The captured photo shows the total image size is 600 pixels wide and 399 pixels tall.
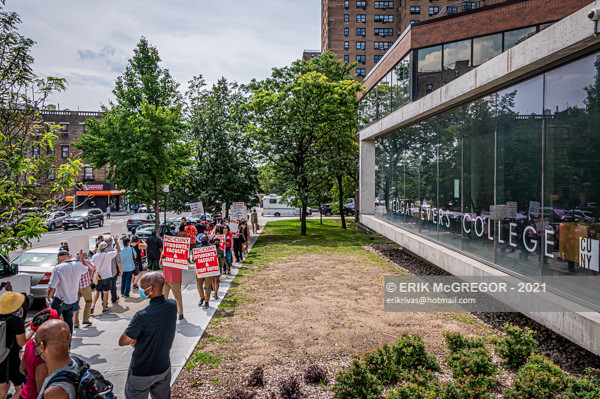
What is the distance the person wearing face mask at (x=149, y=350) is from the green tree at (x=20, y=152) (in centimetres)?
319

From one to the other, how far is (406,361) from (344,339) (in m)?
1.76

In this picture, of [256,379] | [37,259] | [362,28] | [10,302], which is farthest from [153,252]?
[362,28]

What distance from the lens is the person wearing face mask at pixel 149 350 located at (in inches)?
176

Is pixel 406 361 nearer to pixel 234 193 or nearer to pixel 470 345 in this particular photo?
pixel 470 345

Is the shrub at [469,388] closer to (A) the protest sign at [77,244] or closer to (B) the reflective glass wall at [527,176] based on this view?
(B) the reflective glass wall at [527,176]

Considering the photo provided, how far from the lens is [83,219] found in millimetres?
35938

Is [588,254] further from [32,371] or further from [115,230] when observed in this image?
[115,230]

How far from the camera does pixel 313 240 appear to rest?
25359mm

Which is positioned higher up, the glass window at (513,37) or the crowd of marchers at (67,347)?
the glass window at (513,37)

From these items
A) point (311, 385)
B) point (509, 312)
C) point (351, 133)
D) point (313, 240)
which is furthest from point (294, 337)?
point (351, 133)

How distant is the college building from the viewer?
648 centimetres

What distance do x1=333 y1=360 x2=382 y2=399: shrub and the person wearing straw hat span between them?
13.7 feet

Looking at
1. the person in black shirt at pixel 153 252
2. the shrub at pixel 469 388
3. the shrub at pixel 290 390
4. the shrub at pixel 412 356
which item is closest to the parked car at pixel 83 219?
the person in black shirt at pixel 153 252

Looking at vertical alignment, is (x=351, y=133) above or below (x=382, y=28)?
below
